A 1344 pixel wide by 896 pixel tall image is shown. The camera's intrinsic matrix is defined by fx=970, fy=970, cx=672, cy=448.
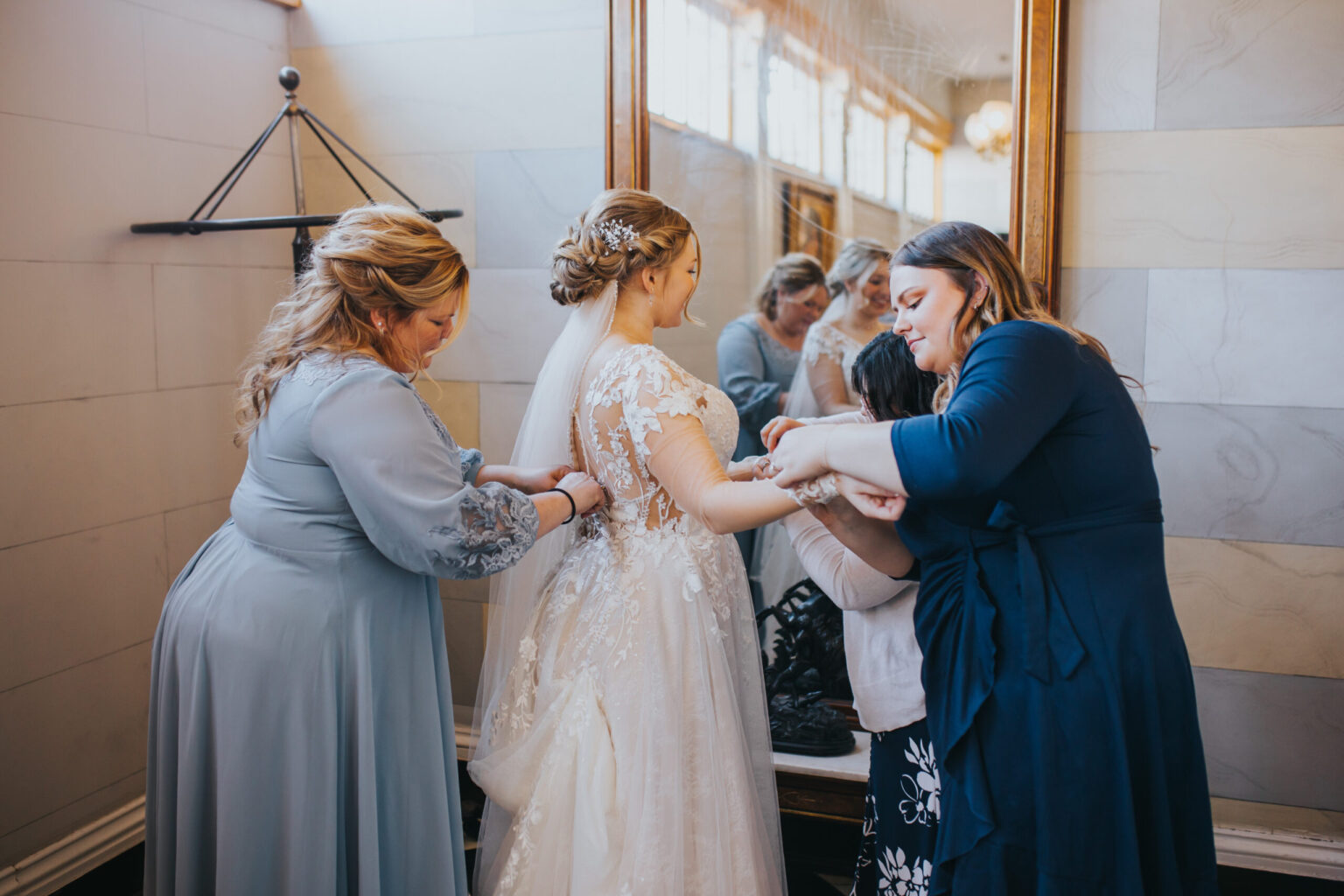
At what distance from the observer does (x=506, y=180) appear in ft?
9.08

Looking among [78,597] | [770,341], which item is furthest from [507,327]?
[78,597]

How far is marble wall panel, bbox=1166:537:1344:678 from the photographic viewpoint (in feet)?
7.54

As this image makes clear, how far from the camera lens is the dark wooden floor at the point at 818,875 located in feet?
7.76

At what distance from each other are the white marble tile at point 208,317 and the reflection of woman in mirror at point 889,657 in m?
1.68

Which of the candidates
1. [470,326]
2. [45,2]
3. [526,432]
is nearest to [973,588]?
[526,432]

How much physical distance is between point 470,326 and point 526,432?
3.17 feet

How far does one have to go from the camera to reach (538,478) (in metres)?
1.94

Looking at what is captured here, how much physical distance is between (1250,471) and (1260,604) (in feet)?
1.07

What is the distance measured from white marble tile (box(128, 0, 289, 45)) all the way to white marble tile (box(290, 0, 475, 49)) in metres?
0.04

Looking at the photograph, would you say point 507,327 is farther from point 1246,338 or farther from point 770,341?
point 1246,338

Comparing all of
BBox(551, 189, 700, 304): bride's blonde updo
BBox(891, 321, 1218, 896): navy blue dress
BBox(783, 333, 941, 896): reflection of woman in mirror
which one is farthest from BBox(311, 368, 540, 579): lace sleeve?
BBox(891, 321, 1218, 896): navy blue dress

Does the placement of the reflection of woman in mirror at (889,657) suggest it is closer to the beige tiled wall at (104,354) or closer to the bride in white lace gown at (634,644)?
the bride in white lace gown at (634,644)

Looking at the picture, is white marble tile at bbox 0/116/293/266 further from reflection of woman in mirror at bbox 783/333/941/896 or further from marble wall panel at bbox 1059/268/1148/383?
marble wall panel at bbox 1059/268/1148/383

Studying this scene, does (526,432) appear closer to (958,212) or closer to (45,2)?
(958,212)
